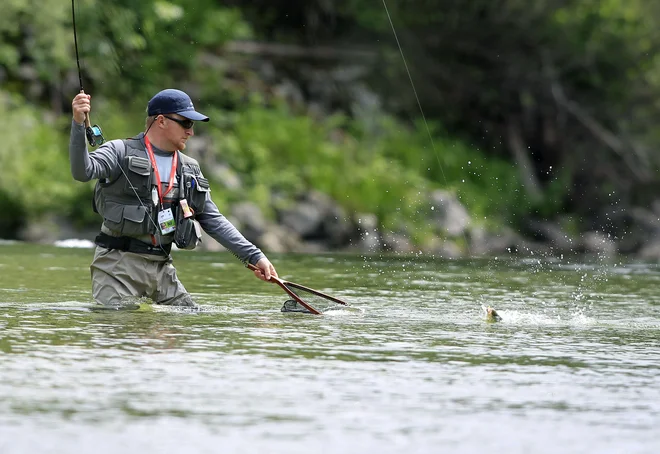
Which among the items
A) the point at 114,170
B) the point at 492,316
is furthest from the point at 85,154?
the point at 492,316

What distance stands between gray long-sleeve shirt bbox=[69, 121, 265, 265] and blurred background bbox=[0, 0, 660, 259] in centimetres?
1321

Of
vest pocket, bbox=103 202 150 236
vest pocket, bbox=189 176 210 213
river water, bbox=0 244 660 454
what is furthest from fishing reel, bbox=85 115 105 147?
river water, bbox=0 244 660 454

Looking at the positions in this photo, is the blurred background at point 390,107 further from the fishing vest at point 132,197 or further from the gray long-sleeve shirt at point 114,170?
the fishing vest at point 132,197

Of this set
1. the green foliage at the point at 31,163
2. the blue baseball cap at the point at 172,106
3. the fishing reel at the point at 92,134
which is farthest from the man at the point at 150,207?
the green foliage at the point at 31,163

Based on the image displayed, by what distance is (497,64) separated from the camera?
31.5 meters

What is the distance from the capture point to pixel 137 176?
881cm

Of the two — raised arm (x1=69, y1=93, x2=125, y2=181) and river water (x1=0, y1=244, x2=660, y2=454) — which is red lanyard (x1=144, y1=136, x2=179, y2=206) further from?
river water (x1=0, y1=244, x2=660, y2=454)

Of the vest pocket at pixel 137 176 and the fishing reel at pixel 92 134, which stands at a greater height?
the fishing reel at pixel 92 134

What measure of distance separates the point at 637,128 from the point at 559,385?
2556 centimetres

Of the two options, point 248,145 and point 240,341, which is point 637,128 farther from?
point 240,341

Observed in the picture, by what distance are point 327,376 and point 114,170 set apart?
2.83 m

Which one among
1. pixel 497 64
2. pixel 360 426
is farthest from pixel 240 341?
pixel 497 64

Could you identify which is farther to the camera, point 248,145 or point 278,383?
point 248,145

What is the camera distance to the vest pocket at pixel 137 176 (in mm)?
8797
